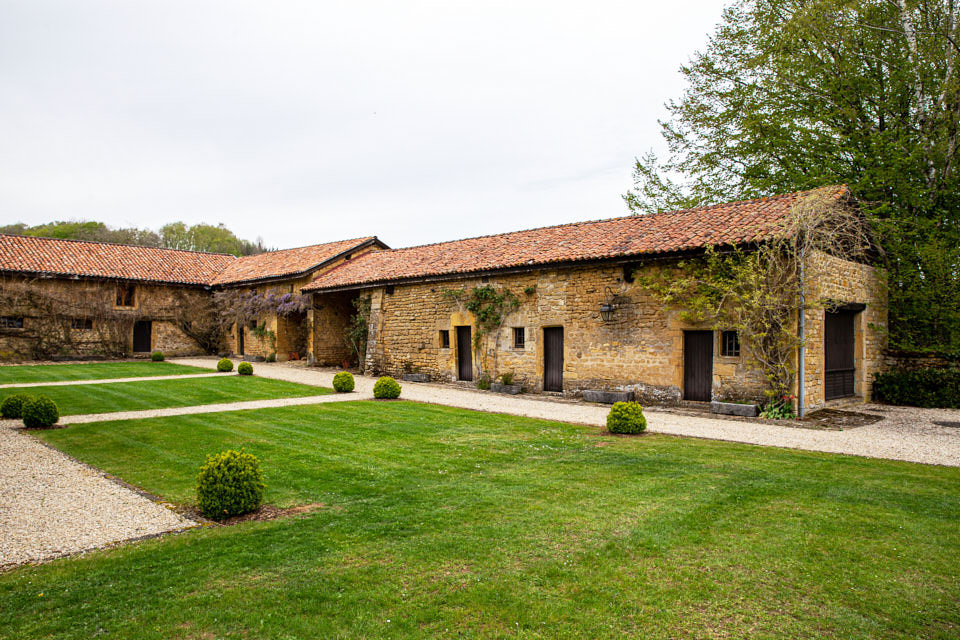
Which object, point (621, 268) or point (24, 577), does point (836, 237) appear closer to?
point (621, 268)

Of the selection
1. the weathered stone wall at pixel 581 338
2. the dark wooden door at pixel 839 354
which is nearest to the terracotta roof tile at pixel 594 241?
the weathered stone wall at pixel 581 338

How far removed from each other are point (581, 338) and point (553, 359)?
1232 millimetres

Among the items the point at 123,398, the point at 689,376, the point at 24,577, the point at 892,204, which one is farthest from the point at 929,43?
the point at 123,398

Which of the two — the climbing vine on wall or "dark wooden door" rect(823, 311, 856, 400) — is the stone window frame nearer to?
"dark wooden door" rect(823, 311, 856, 400)

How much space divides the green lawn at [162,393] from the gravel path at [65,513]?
5322 mm

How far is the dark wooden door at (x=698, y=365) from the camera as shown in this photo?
12.7 meters

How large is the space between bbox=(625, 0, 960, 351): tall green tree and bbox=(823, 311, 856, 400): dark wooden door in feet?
5.78

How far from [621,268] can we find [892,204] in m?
9.06

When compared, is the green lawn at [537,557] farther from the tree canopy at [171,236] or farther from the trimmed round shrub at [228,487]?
the tree canopy at [171,236]

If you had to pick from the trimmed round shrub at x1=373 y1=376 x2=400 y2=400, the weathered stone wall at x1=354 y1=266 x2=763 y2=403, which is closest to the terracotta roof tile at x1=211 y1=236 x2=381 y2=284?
the weathered stone wall at x1=354 y1=266 x2=763 y2=403

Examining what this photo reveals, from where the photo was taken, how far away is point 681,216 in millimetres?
14992

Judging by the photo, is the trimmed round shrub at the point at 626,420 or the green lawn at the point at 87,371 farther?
the green lawn at the point at 87,371

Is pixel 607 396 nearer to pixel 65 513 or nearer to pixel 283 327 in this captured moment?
pixel 65 513

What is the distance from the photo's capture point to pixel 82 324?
25328 mm
